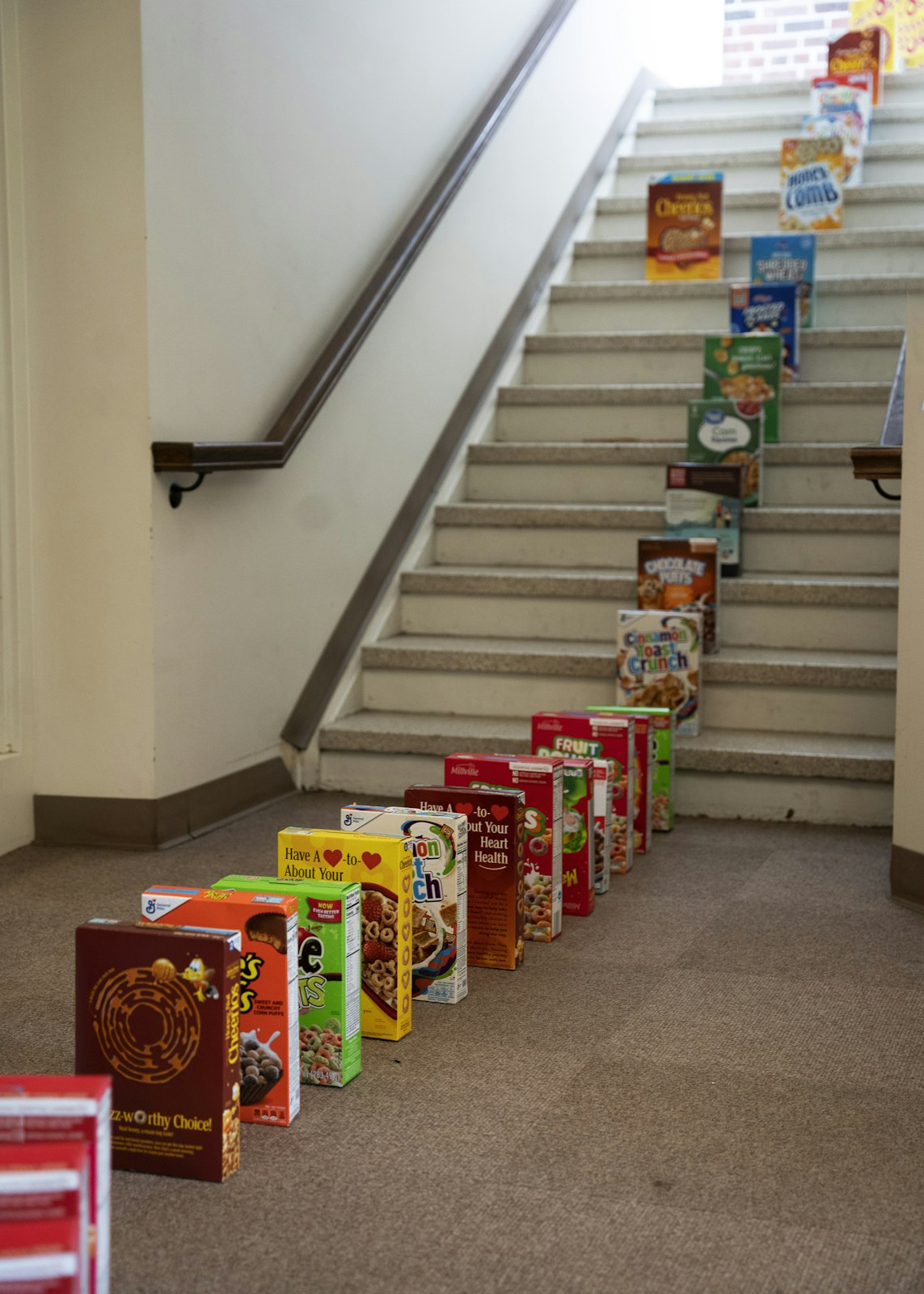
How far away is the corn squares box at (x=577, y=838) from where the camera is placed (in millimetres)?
2850

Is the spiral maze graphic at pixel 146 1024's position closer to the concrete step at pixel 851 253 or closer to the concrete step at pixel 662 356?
the concrete step at pixel 662 356

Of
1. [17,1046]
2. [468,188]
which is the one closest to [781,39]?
[468,188]

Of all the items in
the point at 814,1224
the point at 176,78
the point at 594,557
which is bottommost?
the point at 814,1224

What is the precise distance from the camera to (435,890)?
7.77ft

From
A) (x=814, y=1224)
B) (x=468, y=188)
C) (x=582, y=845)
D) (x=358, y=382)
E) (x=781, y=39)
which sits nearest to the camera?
(x=814, y=1224)

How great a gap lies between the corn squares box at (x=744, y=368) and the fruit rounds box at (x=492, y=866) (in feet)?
7.16

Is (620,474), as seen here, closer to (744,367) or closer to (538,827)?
(744,367)

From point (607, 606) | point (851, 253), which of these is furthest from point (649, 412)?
point (851, 253)

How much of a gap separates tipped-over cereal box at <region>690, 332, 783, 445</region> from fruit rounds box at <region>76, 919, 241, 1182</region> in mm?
3065

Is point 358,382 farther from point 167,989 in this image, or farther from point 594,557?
point 167,989

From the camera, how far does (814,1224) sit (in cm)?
166

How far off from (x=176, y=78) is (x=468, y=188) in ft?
5.97

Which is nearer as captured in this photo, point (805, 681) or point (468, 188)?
point (805, 681)

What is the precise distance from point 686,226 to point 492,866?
3.70m
